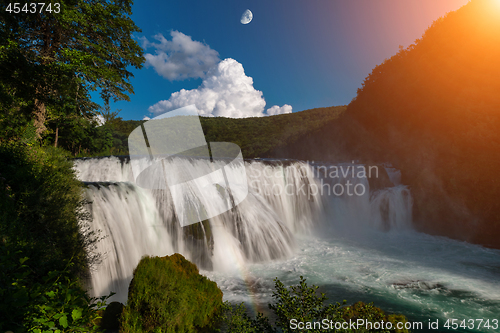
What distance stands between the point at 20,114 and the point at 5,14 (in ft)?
13.1

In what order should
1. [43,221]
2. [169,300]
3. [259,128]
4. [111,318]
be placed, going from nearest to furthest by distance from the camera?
[169,300] → [111,318] → [43,221] → [259,128]

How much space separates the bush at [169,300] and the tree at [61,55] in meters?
7.66

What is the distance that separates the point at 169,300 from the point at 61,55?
13816 mm

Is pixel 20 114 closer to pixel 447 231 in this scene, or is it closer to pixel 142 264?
pixel 142 264

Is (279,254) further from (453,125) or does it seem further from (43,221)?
(453,125)

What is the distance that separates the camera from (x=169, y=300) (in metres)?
4.30

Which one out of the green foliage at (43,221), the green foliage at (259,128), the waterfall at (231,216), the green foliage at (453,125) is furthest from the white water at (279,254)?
the green foliage at (259,128)

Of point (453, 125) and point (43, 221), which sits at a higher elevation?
point (453, 125)

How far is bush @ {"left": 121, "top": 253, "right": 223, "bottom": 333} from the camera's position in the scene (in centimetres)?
409

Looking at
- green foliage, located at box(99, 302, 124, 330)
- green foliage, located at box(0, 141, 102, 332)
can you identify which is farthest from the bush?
green foliage, located at box(0, 141, 102, 332)

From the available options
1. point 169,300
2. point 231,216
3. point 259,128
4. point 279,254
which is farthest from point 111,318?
point 259,128

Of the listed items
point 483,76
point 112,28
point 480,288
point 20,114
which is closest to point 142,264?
point 480,288

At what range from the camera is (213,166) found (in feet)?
41.7

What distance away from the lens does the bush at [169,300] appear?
4094 millimetres
